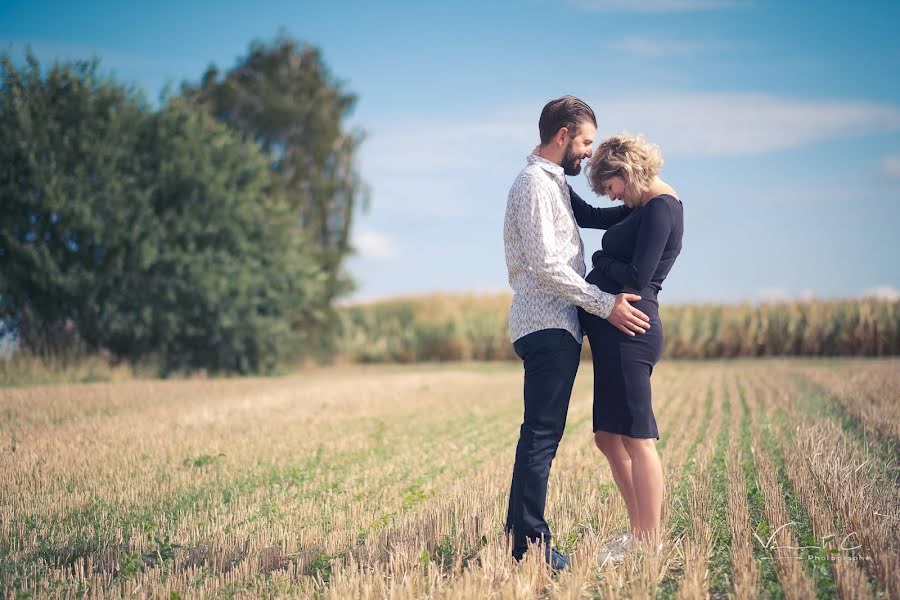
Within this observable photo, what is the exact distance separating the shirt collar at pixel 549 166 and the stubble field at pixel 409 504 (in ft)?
7.00

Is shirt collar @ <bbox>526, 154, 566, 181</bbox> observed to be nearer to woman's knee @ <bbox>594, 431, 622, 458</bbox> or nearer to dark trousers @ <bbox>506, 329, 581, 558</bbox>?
dark trousers @ <bbox>506, 329, 581, 558</bbox>

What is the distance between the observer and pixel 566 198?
15.5 ft

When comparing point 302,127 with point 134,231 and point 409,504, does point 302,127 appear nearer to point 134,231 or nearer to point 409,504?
point 134,231

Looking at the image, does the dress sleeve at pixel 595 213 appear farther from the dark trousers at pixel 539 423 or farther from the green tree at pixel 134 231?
the green tree at pixel 134 231

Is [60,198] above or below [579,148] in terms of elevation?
above

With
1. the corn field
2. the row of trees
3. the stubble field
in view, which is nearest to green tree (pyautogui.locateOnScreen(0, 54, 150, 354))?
the row of trees

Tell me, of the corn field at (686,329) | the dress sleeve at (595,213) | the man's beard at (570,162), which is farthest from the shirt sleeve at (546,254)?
the corn field at (686,329)

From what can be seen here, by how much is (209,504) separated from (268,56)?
92.9 feet

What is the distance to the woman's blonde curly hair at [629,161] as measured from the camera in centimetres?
458

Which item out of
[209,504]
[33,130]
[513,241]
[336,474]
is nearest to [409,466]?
[336,474]

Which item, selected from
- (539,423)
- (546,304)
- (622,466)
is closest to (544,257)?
(546,304)

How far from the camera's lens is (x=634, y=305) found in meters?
4.57

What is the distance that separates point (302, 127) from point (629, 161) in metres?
28.1

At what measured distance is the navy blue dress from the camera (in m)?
4.48
